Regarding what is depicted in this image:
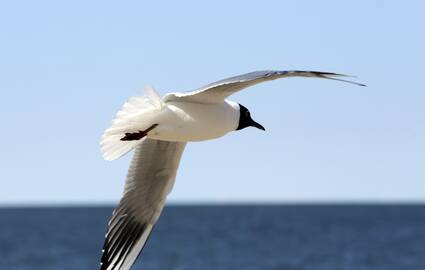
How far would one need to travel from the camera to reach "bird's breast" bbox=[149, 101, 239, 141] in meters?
8.52

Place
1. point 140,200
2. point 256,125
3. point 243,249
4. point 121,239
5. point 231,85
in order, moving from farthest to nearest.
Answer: point 243,249
point 121,239
point 140,200
point 256,125
point 231,85

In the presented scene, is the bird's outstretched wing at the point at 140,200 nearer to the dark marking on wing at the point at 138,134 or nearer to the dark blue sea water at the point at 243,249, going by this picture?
the dark marking on wing at the point at 138,134

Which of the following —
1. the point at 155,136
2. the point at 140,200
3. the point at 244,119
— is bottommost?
the point at 140,200

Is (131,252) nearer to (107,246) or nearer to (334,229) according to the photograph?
(107,246)

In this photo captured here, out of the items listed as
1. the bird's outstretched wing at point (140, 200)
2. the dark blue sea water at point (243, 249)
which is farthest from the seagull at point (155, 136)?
the dark blue sea water at point (243, 249)

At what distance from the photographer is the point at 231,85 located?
812 centimetres

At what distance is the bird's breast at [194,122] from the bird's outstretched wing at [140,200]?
2.46 feet

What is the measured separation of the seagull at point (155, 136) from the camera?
27.7 feet

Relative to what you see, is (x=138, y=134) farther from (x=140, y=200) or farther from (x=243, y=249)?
(x=243, y=249)

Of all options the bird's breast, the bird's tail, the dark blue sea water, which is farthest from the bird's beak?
the dark blue sea water

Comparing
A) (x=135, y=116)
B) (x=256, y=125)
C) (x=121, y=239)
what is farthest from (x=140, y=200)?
(x=135, y=116)

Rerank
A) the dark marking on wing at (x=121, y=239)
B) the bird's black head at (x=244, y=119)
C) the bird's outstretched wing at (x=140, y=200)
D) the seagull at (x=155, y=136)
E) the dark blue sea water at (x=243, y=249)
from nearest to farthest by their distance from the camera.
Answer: the seagull at (x=155, y=136) < the bird's black head at (x=244, y=119) < the bird's outstretched wing at (x=140, y=200) < the dark marking on wing at (x=121, y=239) < the dark blue sea water at (x=243, y=249)

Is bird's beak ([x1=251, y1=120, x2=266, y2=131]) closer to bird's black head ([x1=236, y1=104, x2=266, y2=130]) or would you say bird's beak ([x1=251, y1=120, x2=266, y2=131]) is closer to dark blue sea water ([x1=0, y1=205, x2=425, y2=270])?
Answer: bird's black head ([x1=236, y1=104, x2=266, y2=130])

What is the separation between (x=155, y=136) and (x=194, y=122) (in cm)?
30
